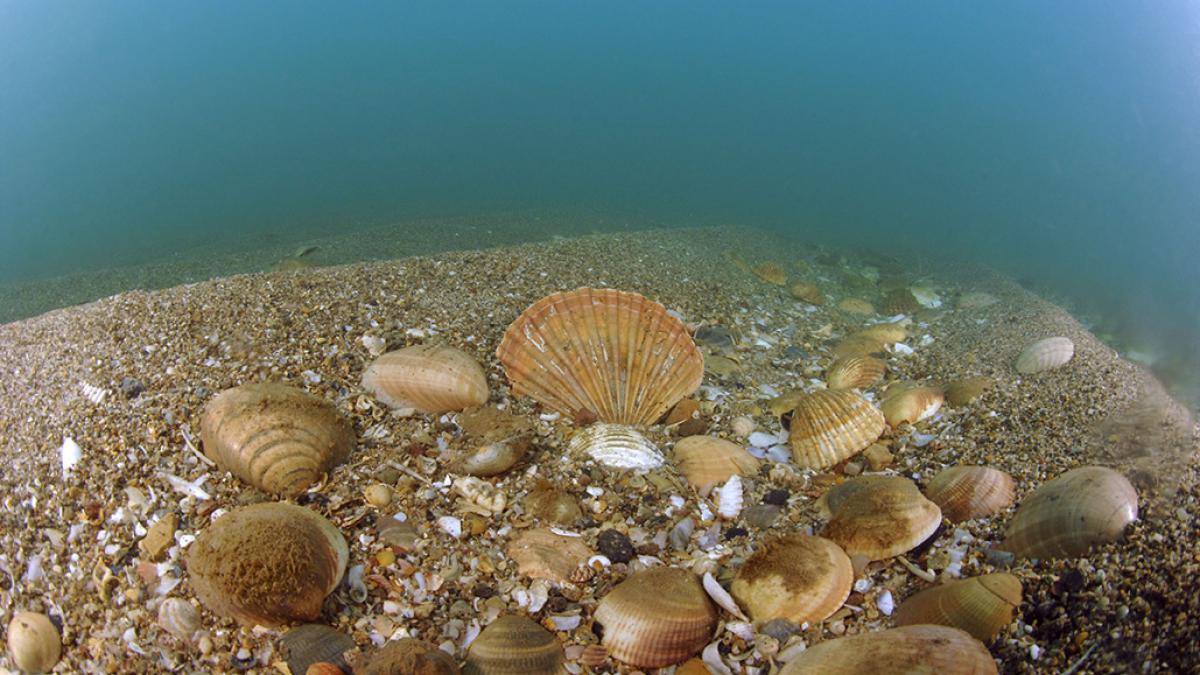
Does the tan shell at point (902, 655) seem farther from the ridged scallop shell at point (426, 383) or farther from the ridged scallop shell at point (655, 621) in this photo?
the ridged scallop shell at point (426, 383)

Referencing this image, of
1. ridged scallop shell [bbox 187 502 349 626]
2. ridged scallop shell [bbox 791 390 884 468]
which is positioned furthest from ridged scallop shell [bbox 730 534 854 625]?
ridged scallop shell [bbox 187 502 349 626]

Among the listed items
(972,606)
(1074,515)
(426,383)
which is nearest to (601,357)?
(426,383)

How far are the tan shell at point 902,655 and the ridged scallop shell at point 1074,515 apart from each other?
0.53 metres

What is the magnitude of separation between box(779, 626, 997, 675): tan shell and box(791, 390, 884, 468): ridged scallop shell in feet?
4.66

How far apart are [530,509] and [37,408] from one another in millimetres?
2768

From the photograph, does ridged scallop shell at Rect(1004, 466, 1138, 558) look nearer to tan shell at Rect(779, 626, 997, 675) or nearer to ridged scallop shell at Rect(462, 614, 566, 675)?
tan shell at Rect(779, 626, 997, 675)

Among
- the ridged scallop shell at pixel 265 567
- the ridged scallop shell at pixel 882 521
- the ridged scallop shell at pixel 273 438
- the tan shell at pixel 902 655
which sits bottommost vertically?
the ridged scallop shell at pixel 882 521

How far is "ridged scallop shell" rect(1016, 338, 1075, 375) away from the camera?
4.13 m

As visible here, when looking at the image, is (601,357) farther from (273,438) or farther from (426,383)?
(273,438)

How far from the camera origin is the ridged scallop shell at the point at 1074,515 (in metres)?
2.09

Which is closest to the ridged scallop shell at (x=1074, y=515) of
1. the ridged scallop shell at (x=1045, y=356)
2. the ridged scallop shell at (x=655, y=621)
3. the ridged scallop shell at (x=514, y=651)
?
the ridged scallop shell at (x=655, y=621)

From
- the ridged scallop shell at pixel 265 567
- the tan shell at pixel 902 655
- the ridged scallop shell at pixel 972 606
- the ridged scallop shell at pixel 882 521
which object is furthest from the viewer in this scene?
the ridged scallop shell at pixel 882 521

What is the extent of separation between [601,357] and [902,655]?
220 cm

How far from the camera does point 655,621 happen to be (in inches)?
86.1
